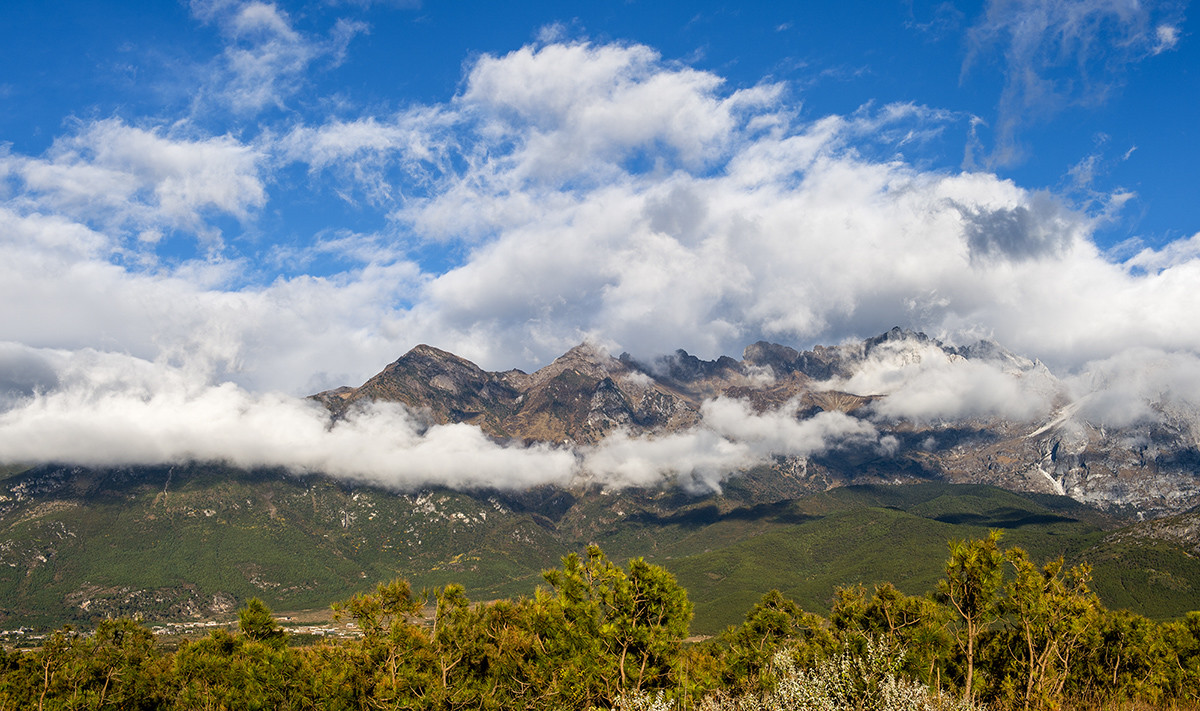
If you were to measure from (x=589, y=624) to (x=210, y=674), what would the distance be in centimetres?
4870

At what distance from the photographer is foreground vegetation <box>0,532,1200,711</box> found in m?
35.5

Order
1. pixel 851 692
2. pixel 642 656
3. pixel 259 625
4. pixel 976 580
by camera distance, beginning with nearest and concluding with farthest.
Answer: pixel 851 692 < pixel 976 580 < pixel 642 656 < pixel 259 625

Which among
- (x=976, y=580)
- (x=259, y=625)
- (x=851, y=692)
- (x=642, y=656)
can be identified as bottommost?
(x=259, y=625)

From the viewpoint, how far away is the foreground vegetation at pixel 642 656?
35.5 meters

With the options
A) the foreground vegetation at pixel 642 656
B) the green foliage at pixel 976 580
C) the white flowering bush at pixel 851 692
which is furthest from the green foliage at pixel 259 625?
the white flowering bush at pixel 851 692

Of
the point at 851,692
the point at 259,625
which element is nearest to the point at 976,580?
the point at 851,692

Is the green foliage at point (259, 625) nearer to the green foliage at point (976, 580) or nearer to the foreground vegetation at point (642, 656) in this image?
the foreground vegetation at point (642, 656)

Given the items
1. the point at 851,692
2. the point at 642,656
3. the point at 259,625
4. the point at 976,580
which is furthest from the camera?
the point at 259,625

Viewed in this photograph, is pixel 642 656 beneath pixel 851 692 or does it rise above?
beneath

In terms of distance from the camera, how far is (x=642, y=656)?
40.2m

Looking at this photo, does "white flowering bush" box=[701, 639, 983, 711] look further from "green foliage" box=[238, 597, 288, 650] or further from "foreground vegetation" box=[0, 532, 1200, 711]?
"green foliage" box=[238, 597, 288, 650]

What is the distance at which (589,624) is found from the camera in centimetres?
4219

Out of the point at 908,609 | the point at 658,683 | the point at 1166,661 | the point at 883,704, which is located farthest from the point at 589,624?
the point at 1166,661

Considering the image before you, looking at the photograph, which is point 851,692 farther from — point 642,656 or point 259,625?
point 259,625
